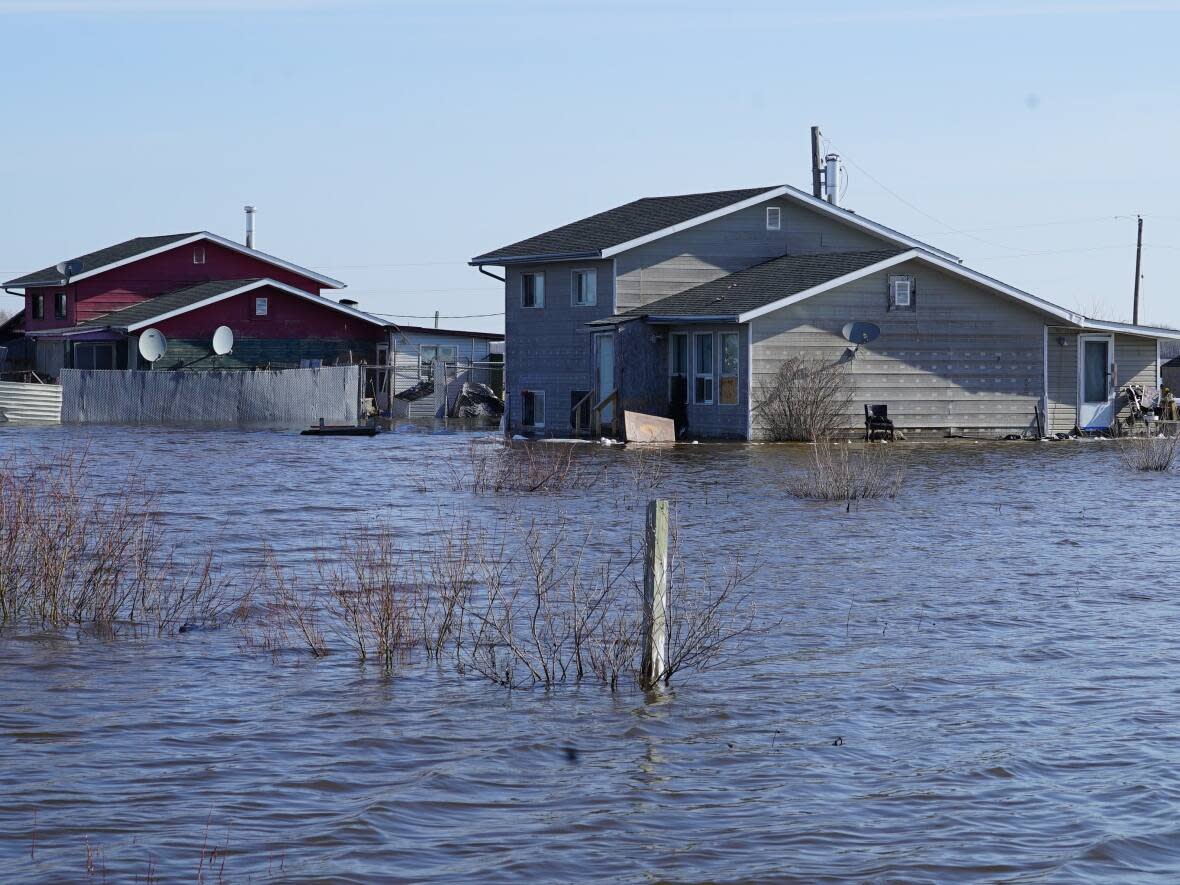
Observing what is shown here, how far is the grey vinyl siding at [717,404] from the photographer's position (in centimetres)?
3656

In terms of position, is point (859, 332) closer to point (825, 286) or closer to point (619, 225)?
point (825, 286)

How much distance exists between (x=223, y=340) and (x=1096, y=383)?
28.6 meters

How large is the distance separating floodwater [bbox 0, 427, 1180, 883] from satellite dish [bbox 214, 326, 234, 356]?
41.9 meters

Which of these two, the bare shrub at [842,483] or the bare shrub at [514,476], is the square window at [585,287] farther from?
the bare shrub at [842,483]

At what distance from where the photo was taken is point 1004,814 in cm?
823

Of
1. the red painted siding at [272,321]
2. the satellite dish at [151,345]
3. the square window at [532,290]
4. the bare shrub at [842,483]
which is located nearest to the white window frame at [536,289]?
the square window at [532,290]

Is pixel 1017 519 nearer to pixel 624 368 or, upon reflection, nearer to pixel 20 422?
pixel 624 368

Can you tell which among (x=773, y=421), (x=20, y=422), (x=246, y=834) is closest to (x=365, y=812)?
(x=246, y=834)

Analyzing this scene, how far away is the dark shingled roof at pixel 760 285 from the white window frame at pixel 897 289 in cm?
68

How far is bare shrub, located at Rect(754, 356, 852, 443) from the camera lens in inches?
1441

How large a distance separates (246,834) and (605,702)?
3209mm

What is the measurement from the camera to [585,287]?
41.4m

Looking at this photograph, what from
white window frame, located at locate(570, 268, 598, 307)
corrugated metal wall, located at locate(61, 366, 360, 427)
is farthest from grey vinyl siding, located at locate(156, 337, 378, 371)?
white window frame, located at locate(570, 268, 598, 307)

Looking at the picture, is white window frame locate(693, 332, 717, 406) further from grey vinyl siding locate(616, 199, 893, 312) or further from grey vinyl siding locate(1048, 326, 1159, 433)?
grey vinyl siding locate(1048, 326, 1159, 433)
